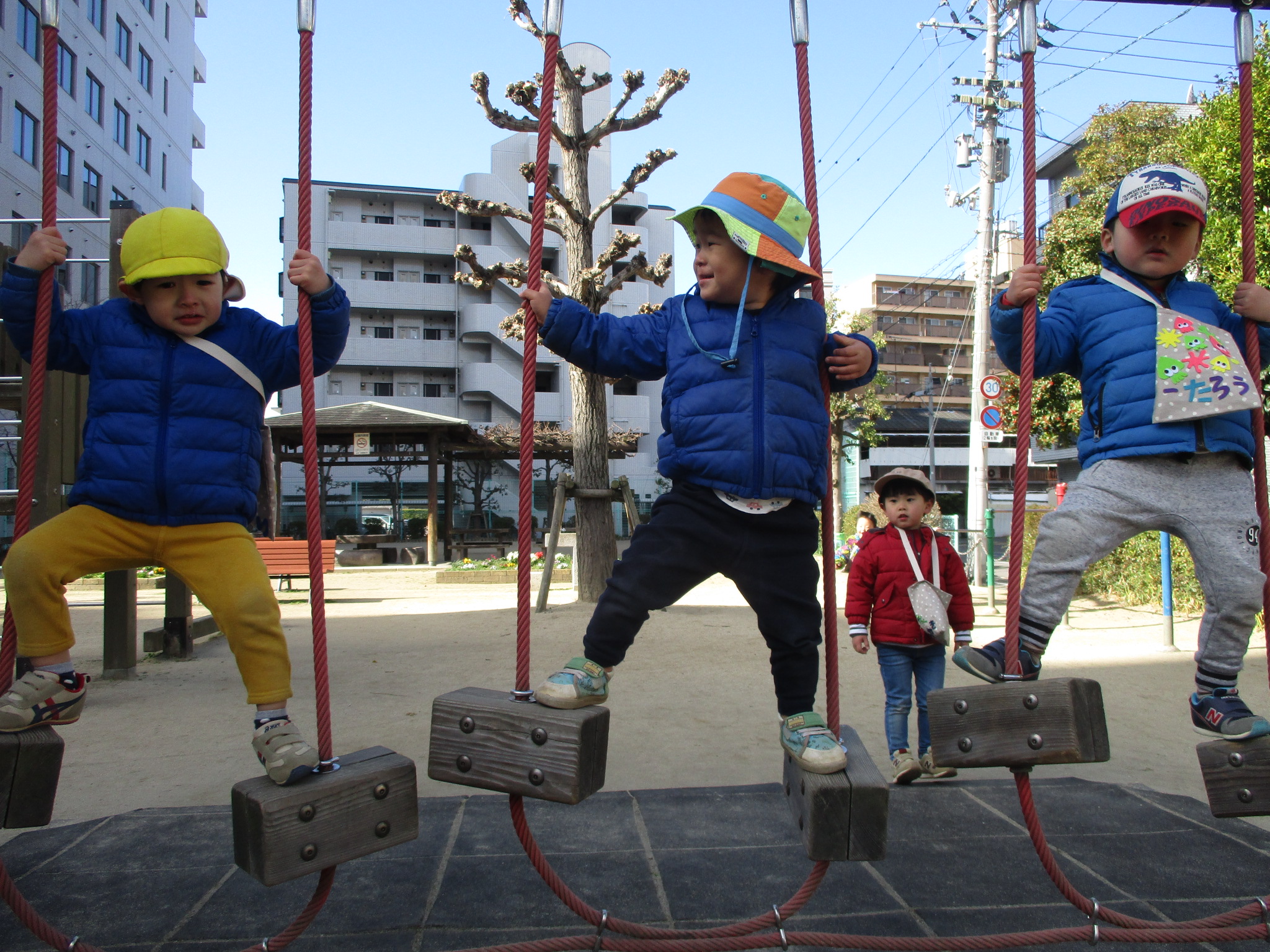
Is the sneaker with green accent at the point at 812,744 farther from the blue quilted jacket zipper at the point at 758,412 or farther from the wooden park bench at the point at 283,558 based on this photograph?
the wooden park bench at the point at 283,558

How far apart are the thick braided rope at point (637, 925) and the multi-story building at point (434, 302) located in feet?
102

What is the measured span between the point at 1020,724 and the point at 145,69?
3100cm

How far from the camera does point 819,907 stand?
2197mm

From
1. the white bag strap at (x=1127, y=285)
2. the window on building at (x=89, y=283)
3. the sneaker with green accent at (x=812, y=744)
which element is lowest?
the sneaker with green accent at (x=812, y=744)

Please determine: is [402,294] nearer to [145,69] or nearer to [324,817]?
[145,69]

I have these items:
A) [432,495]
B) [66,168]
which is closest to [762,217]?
[432,495]

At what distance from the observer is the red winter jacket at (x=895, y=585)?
360 centimetres

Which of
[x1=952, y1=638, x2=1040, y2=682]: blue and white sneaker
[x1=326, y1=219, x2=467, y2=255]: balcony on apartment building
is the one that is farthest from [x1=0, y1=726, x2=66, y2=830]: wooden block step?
[x1=326, y1=219, x2=467, y2=255]: balcony on apartment building

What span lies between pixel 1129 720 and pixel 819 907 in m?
3.32

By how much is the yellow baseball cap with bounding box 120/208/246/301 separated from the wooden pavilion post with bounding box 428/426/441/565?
1546cm

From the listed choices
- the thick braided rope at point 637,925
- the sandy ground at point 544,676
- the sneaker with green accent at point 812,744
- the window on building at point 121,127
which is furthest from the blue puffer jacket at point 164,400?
the window on building at point 121,127

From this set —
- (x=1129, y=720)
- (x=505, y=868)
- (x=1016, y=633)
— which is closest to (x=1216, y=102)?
(x=1129, y=720)

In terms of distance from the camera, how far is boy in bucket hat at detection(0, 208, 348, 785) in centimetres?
189

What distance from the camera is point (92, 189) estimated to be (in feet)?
72.6
